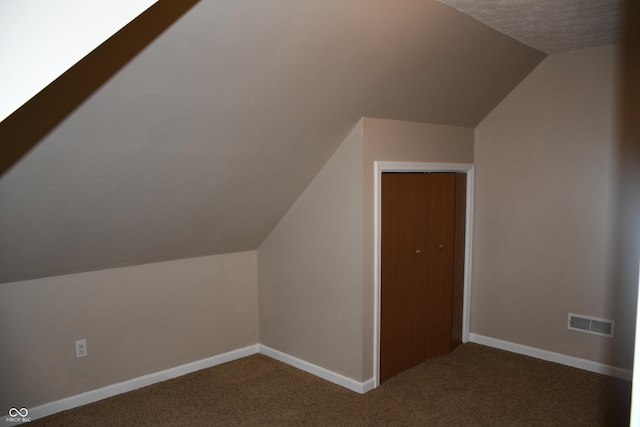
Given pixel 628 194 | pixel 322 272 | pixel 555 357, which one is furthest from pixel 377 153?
pixel 555 357

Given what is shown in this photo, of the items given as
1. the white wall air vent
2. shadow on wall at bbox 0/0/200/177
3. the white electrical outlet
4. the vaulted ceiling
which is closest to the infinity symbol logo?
the white electrical outlet

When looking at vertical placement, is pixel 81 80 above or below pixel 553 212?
above

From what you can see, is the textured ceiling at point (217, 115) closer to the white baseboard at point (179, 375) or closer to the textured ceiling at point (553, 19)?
the textured ceiling at point (553, 19)

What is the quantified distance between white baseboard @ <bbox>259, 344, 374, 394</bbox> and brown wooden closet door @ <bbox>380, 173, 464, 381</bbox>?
0.21 metres

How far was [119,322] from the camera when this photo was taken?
10.6 feet

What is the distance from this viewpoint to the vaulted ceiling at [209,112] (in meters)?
2.00

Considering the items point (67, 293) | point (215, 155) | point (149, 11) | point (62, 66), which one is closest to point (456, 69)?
point (215, 155)

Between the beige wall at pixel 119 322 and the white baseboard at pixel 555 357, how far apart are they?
188cm

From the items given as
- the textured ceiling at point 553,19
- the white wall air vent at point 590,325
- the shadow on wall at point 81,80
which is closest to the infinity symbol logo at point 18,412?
the shadow on wall at point 81,80

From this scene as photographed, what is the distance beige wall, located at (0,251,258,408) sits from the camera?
287 centimetres

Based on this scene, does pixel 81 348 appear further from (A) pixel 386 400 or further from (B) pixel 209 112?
(A) pixel 386 400

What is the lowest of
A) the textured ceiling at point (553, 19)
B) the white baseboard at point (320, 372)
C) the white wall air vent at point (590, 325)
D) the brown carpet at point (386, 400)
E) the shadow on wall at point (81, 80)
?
the brown carpet at point (386, 400)

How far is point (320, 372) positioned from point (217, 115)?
77.5 inches

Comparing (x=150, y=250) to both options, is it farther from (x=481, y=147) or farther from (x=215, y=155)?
(x=481, y=147)
